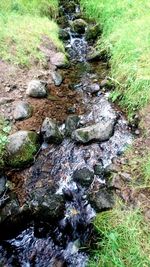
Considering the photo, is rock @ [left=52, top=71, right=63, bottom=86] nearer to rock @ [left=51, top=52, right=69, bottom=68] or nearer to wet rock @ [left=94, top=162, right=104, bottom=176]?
rock @ [left=51, top=52, right=69, bottom=68]

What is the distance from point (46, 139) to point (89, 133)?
0.59 m

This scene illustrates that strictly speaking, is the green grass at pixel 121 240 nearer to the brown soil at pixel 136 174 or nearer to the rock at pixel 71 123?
the brown soil at pixel 136 174

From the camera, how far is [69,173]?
4.02 meters

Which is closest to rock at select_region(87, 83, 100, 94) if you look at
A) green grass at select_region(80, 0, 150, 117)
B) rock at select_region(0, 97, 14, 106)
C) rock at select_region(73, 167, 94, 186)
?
green grass at select_region(80, 0, 150, 117)

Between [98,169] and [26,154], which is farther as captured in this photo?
[26,154]

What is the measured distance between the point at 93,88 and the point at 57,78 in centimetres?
70

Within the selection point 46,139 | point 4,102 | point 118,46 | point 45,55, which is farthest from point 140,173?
point 45,55

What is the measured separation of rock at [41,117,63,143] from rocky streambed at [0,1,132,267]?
0.6 inches

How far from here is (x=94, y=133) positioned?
175 inches

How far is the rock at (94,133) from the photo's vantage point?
4398 mm

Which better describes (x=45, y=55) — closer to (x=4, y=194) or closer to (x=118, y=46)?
(x=118, y=46)

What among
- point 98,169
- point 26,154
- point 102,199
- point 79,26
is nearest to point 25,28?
point 79,26

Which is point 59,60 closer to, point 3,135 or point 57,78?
point 57,78

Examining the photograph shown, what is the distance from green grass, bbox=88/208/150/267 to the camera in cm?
290
